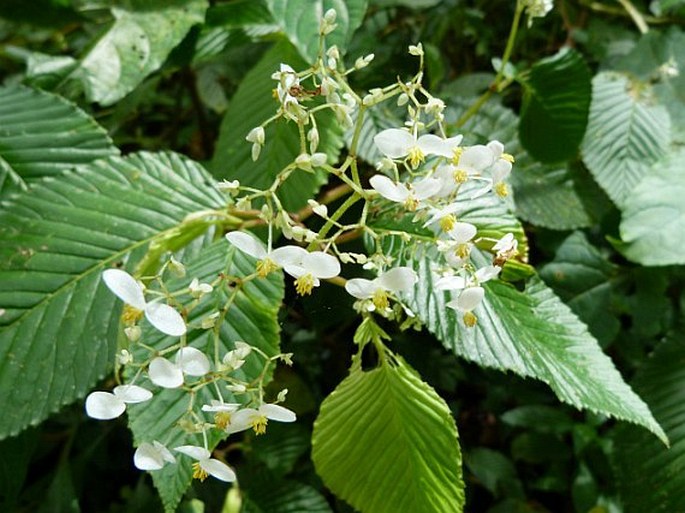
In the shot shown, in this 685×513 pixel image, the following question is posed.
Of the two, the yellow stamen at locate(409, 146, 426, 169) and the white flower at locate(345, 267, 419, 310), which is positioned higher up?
the yellow stamen at locate(409, 146, 426, 169)

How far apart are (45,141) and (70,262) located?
0.19 m

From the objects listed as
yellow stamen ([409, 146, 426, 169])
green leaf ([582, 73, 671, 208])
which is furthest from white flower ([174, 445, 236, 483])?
green leaf ([582, 73, 671, 208])

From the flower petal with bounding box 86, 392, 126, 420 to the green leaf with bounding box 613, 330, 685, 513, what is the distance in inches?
20.1

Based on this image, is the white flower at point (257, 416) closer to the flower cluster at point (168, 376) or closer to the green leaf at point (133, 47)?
the flower cluster at point (168, 376)

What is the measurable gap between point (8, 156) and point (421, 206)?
0.46 m

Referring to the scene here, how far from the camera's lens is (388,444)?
55 cm

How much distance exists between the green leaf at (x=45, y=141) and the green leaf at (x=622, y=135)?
1.82 feet

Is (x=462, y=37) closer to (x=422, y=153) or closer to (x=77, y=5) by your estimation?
(x=77, y=5)

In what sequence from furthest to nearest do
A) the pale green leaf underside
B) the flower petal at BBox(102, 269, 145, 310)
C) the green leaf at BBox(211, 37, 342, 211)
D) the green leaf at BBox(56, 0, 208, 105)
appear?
the green leaf at BBox(56, 0, 208, 105), the green leaf at BBox(211, 37, 342, 211), the pale green leaf underside, the flower petal at BBox(102, 269, 145, 310)

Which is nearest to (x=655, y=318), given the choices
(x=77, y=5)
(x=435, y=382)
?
(x=435, y=382)

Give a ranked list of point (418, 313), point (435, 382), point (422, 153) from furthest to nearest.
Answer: point (435, 382) → point (418, 313) → point (422, 153)

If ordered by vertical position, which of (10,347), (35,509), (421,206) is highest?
(421,206)

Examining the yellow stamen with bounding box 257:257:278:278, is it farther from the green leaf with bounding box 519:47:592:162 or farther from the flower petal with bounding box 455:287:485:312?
the green leaf with bounding box 519:47:592:162

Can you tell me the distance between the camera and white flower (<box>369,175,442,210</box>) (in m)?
0.44
